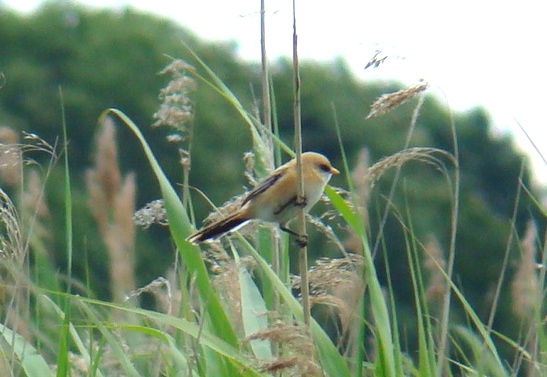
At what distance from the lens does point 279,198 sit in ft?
12.1

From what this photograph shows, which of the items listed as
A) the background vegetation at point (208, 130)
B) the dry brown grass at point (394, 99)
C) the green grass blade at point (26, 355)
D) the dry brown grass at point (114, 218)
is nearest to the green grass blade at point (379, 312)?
the dry brown grass at point (394, 99)

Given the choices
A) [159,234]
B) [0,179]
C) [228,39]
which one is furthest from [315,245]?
[0,179]

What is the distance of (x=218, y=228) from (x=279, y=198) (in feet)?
1.63

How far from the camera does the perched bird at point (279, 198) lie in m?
3.24

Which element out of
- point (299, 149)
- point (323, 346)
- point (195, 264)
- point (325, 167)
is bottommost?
point (323, 346)

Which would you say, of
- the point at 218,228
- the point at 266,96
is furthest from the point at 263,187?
the point at 266,96

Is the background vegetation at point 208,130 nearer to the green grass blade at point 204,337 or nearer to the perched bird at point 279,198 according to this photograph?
the perched bird at point 279,198

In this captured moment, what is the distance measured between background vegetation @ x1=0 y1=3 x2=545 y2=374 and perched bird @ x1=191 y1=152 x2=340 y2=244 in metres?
13.9

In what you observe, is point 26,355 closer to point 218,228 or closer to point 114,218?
point 114,218

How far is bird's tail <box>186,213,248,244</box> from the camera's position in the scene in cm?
312

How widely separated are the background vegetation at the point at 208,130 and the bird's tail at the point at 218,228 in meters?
14.4

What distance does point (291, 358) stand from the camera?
222cm

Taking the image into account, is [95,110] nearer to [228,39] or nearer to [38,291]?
[228,39]

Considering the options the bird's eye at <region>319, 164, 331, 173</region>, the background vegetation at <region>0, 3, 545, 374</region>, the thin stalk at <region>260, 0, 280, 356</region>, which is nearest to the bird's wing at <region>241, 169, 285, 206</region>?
the bird's eye at <region>319, 164, 331, 173</region>
